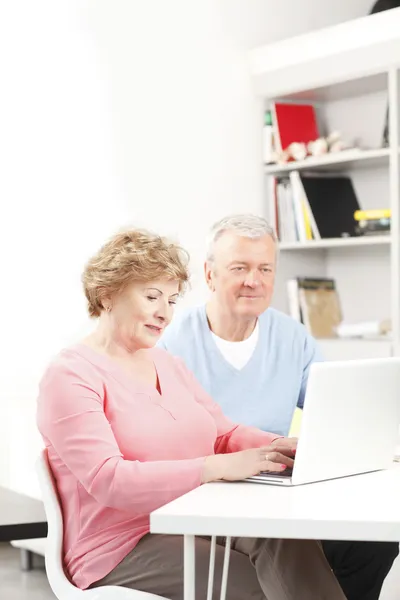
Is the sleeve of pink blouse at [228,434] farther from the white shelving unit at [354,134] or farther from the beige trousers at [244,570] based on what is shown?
the white shelving unit at [354,134]

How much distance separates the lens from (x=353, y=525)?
145 centimetres

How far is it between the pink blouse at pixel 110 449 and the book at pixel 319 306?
2446mm

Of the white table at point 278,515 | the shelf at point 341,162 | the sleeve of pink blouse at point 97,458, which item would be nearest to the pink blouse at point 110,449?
the sleeve of pink blouse at point 97,458

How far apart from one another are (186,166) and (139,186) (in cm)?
28

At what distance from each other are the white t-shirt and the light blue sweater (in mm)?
16

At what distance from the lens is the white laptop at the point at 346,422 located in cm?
171

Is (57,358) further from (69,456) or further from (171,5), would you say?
(171,5)

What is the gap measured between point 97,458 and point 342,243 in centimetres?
266

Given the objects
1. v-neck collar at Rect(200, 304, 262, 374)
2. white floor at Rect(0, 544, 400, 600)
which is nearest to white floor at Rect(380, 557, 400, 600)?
v-neck collar at Rect(200, 304, 262, 374)

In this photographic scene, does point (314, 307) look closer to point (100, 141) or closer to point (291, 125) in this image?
point (291, 125)

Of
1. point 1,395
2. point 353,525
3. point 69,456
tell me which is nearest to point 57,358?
point 69,456

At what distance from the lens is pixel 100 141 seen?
4047 mm

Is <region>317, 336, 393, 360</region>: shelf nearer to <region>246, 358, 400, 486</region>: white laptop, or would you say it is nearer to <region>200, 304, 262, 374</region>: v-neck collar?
<region>200, 304, 262, 374</region>: v-neck collar

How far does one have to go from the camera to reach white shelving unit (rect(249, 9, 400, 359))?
3.95 m
